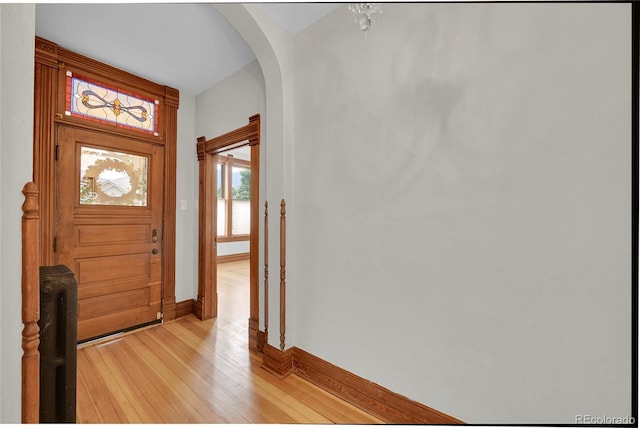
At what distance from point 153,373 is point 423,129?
2.73 metres

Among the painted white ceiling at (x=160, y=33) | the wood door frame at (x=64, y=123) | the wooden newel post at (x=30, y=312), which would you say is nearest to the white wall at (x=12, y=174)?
the wooden newel post at (x=30, y=312)

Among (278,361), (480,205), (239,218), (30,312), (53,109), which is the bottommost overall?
(278,361)

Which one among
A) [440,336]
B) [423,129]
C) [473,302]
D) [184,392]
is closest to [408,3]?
[423,129]

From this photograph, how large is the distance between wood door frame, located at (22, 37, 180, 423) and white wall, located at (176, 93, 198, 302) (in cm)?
8

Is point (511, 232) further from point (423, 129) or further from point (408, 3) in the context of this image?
point (408, 3)

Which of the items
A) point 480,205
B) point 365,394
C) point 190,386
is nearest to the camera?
point 480,205

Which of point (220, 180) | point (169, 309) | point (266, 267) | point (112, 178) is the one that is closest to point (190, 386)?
point (266, 267)

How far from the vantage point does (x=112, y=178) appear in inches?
108

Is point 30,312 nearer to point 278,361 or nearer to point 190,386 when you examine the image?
point 190,386

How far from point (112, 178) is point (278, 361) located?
8.41ft

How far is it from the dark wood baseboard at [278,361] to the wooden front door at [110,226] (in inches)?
68.6

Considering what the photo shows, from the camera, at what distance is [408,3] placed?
5.08 ft

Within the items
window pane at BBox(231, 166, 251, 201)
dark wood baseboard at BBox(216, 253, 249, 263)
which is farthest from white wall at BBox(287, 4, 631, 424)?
window pane at BBox(231, 166, 251, 201)

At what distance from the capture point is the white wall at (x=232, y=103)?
8.41 ft
